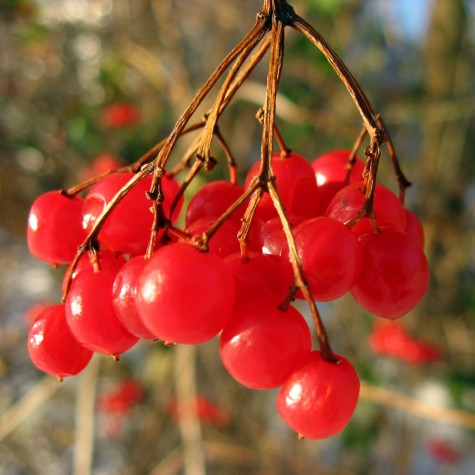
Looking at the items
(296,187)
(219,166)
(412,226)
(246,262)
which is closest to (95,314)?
(246,262)

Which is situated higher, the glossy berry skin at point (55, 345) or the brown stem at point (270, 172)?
the brown stem at point (270, 172)

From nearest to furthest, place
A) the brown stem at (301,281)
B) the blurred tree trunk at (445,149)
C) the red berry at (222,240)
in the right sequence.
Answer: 1. the brown stem at (301,281)
2. the red berry at (222,240)
3. the blurred tree trunk at (445,149)

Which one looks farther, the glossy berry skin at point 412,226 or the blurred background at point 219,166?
the blurred background at point 219,166

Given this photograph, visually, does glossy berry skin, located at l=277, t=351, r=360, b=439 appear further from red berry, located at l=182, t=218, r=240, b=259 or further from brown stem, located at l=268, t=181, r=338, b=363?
red berry, located at l=182, t=218, r=240, b=259

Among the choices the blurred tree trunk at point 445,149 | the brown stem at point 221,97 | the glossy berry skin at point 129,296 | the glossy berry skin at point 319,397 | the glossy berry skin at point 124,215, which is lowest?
the blurred tree trunk at point 445,149

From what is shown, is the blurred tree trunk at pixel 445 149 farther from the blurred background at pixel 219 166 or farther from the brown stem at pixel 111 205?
the brown stem at pixel 111 205

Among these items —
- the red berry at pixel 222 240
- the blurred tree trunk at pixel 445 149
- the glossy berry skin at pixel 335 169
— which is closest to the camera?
the red berry at pixel 222 240

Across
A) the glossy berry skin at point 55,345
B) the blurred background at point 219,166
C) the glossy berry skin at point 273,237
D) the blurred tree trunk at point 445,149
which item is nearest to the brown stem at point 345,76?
the glossy berry skin at point 273,237

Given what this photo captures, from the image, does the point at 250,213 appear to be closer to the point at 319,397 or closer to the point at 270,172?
the point at 270,172

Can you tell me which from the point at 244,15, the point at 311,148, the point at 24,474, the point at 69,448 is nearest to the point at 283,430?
the point at 69,448

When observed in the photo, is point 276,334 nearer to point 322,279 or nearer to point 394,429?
point 322,279
